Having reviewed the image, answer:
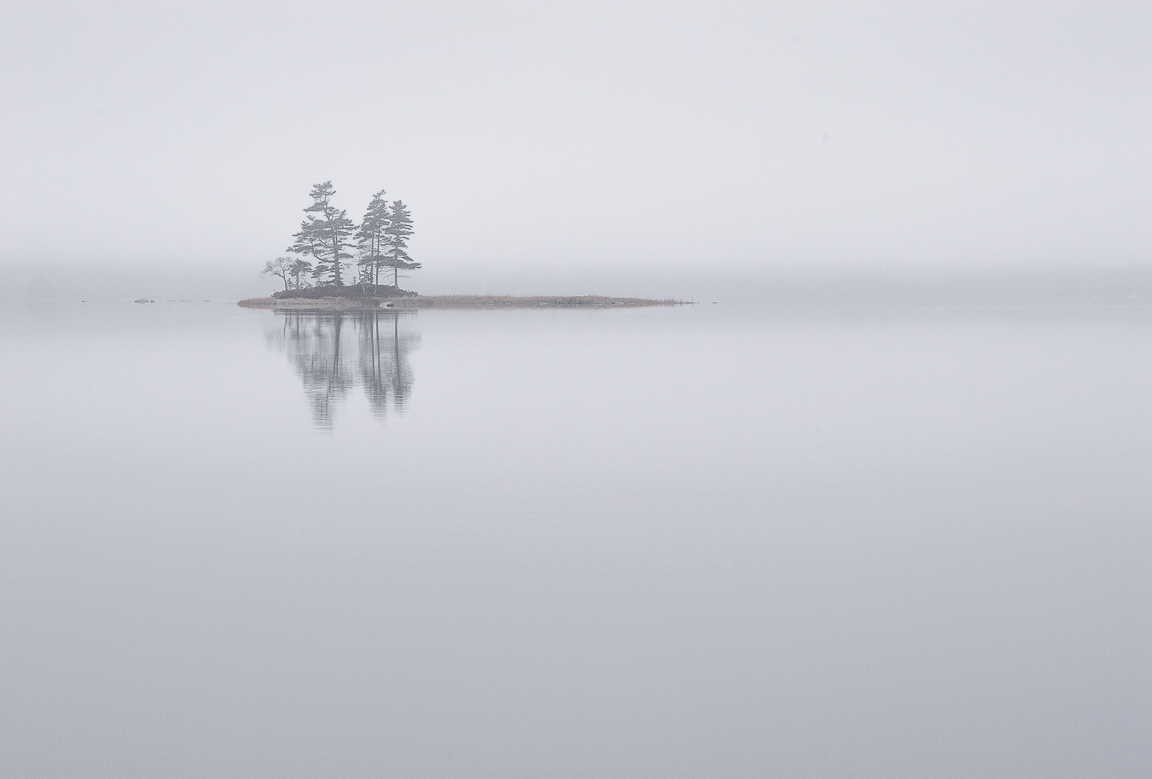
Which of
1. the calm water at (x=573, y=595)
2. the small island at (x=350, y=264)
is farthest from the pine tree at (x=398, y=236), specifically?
the calm water at (x=573, y=595)

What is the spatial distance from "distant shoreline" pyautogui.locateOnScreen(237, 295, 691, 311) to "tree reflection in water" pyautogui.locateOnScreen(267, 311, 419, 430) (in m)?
38.9

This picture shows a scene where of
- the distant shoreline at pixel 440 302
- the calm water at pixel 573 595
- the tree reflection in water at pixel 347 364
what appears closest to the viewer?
the calm water at pixel 573 595

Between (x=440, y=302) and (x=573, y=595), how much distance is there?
279ft

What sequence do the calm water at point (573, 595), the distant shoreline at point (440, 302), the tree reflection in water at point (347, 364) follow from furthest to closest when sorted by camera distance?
the distant shoreline at point (440, 302)
the tree reflection in water at point (347, 364)
the calm water at point (573, 595)

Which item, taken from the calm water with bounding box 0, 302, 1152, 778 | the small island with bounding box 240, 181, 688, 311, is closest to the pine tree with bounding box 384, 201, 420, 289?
the small island with bounding box 240, 181, 688, 311

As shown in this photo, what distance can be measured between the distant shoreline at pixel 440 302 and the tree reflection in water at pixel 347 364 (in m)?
38.9

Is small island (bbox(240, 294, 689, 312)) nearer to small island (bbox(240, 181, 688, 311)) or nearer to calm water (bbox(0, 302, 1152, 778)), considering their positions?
small island (bbox(240, 181, 688, 311))

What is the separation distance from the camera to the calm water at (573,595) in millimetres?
5000

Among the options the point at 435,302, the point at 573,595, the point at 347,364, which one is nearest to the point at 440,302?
the point at 435,302

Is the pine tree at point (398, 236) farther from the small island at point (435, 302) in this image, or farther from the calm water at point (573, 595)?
the calm water at point (573, 595)

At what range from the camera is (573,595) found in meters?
7.07

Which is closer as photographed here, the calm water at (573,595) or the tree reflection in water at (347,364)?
the calm water at (573,595)

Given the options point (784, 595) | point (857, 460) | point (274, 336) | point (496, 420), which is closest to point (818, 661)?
point (784, 595)

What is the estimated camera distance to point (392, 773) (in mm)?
4719
